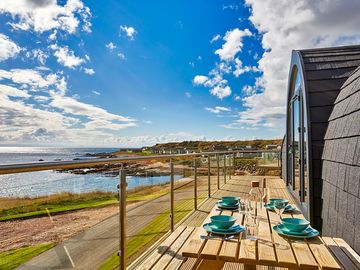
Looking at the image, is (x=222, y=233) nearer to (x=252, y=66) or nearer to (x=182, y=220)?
(x=182, y=220)

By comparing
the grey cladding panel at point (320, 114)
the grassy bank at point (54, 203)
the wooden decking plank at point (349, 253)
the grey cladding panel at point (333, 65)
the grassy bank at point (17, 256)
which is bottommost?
the wooden decking plank at point (349, 253)

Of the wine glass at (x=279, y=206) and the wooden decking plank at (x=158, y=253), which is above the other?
the wine glass at (x=279, y=206)

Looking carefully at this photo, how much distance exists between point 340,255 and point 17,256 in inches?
82.1

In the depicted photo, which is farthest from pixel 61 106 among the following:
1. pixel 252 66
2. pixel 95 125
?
pixel 252 66

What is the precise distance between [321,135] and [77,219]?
3184mm

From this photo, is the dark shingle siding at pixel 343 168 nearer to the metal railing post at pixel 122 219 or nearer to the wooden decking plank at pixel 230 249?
the wooden decking plank at pixel 230 249

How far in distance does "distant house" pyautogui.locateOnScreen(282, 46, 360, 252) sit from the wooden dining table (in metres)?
0.93

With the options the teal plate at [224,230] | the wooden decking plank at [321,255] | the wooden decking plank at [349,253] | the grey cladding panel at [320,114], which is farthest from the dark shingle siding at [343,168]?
the teal plate at [224,230]

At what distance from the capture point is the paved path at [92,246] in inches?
67.6

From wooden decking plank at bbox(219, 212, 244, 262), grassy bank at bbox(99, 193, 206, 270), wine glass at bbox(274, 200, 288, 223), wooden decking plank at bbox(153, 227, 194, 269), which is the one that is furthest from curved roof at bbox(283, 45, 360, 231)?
wooden decking plank at bbox(219, 212, 244, 262)

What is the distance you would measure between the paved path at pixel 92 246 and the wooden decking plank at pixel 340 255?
156 centimetres

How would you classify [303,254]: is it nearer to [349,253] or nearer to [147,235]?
[349,253]

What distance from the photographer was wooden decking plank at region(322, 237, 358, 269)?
1.98m

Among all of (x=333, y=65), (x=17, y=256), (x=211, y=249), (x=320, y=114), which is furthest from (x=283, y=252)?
(x=333, y=65)
